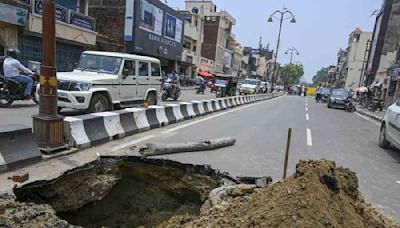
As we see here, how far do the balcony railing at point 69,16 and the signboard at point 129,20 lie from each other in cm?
657

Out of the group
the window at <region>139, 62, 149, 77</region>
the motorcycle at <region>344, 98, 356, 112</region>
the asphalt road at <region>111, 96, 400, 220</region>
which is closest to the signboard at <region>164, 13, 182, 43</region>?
the motorcycle at <region>344, 98, 356, 112</region>

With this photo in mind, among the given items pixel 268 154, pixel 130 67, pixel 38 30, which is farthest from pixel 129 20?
pixel 268 154

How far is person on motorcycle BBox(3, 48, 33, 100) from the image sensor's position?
982cm

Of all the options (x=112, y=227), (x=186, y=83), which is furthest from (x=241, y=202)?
(x=186, y=83)

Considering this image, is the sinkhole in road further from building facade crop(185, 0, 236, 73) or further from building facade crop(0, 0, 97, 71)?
building facade crop(185, 0, 236, 73)

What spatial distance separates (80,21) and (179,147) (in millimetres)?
18757

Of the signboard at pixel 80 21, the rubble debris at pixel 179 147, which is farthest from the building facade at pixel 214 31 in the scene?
the rubble debris at pixel 179 147

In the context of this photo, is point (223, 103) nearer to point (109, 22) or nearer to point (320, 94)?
point (109, 22)

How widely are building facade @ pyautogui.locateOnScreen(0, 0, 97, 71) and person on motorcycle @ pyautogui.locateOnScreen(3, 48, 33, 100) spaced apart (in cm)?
743

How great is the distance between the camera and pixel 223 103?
54.7 ft

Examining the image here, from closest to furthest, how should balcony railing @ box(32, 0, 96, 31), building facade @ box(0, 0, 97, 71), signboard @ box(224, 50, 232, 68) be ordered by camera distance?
building facade @ box(0, 0, 97, 71), balcony railing @ box(32, 0, 96, 31), signboard @ box(224, 50, 232, 68)

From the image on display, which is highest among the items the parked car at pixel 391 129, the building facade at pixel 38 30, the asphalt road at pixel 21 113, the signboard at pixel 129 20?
the signboard at pixel 129 20

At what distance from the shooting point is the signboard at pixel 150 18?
3062cm

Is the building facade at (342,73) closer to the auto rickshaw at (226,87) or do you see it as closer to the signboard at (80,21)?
the auto rickshaw at (226,87)
